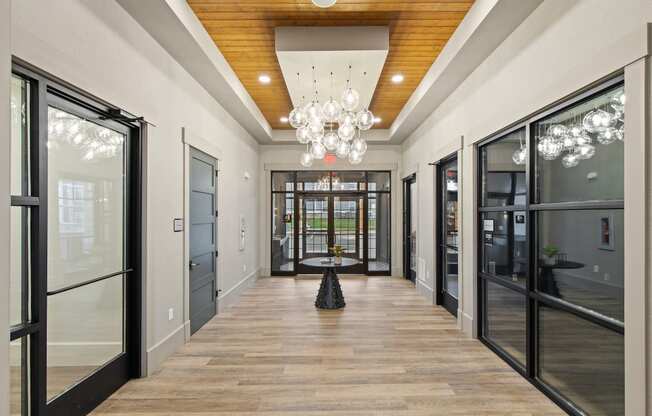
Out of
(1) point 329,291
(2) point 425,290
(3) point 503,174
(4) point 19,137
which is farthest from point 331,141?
(2) point 425,290

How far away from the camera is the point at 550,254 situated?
2.98 meters

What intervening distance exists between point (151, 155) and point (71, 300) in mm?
1389

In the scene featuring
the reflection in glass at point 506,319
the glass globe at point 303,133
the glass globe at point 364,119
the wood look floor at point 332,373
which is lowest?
the wood look floor at point 332,373

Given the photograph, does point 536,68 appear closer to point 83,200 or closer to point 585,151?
point 585,151

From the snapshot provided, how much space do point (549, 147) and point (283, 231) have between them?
21.2 ft

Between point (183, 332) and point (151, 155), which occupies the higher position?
point (151, 155)

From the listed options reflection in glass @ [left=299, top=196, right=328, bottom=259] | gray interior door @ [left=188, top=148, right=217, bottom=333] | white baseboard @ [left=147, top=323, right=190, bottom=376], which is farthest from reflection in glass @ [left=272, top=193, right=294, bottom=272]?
white baseboard @ [left=147, top=323, right=190, bottom=376]

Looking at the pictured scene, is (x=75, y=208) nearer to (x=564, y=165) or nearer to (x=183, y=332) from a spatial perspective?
(x=183, y=332)

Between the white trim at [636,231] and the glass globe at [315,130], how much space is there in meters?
2.59

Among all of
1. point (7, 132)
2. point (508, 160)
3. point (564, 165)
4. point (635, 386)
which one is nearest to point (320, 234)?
point (508, 160)

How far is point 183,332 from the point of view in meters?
4.19

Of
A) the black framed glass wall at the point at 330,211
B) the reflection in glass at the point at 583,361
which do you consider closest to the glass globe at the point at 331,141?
the reflection in glass at the point at 583,361

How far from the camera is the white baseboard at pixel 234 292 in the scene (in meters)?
5.62

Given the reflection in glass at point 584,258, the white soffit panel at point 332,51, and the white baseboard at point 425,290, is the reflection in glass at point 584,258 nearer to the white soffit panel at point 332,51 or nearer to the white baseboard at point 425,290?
the white soffit panel at point 332,51
